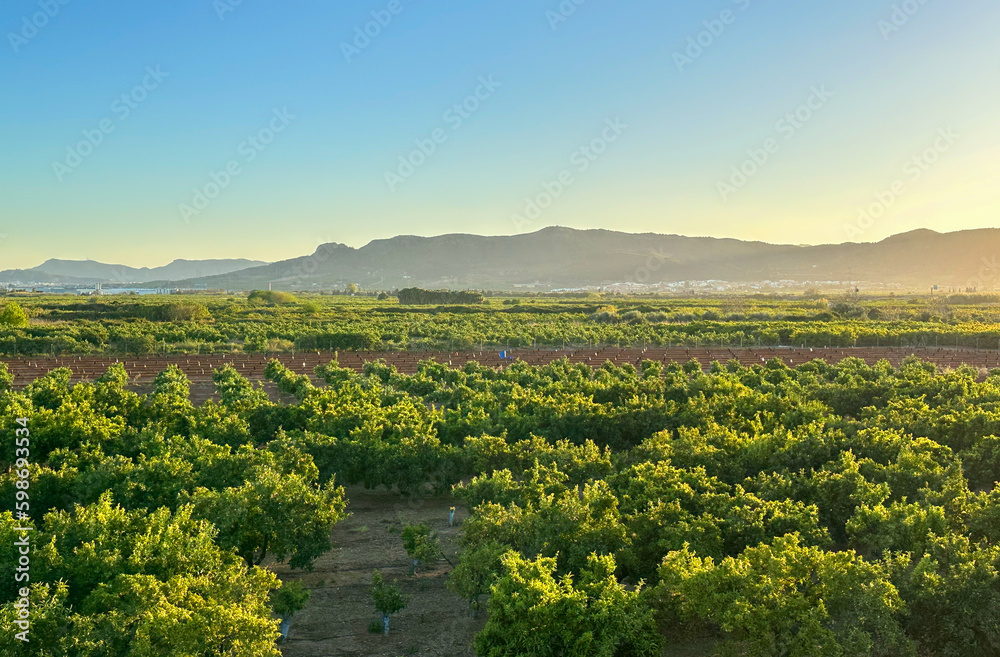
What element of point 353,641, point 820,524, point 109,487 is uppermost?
point 109,487

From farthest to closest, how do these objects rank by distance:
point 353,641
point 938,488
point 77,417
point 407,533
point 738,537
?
point 77,417
point 938,488
point 407,533
point 738,537
point 353,641

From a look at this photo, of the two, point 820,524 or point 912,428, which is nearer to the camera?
point 820,524

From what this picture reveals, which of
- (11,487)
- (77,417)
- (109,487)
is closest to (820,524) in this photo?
(109,487)

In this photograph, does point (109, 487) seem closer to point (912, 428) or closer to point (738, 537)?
point (738, 537)

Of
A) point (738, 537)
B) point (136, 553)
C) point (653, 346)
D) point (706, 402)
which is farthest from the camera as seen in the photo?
point (653, 346)

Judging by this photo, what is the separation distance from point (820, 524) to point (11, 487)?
23.5 metres

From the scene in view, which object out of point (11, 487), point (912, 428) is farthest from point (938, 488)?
point (11, 487)

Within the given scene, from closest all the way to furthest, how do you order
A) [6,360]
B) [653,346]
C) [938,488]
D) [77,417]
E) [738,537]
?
[738,537]
[938,488]
[77,417]
[6,360]
[653,346]

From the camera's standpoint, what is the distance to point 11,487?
18578 mm

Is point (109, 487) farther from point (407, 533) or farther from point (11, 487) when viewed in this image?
point (407, 533)

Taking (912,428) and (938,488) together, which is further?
(912,428)

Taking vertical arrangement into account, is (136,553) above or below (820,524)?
Result: above

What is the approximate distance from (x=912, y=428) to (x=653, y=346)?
159 ft

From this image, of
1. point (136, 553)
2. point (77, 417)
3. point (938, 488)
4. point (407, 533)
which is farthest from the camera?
point (77, 417)
